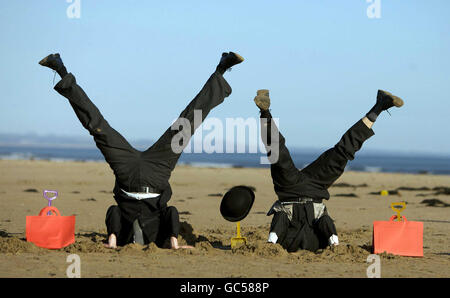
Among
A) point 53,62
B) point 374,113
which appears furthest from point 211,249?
point 53,62

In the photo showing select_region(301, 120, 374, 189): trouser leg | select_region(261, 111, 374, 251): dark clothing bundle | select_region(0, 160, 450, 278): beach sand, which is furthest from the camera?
select_region(301, 120, 374, 189): trouser leg

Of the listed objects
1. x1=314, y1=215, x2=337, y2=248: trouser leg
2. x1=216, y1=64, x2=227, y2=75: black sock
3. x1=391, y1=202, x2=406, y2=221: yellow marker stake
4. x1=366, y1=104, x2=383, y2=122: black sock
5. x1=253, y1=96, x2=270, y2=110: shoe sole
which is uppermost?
x1=216, y1=64, x2=227, y2=75: black sock

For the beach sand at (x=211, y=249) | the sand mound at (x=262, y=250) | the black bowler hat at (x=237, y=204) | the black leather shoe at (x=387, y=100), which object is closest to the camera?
the beach sand at (x=211, y=249)

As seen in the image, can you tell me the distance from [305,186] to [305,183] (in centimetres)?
5

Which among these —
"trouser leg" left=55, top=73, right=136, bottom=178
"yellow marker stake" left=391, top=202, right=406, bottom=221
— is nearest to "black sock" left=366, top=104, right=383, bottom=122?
"yellow marker stake" left=391, top=202, right=406, bottom=221

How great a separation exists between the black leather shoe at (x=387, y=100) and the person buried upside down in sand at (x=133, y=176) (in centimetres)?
204

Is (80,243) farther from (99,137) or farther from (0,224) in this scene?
(0,224)

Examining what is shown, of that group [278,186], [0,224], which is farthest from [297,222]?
[0,224]

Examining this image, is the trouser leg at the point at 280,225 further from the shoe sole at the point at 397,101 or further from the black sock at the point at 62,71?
the black sock at the point at 62,71

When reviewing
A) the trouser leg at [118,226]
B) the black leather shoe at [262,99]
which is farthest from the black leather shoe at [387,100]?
the trouser leg at [118,226]

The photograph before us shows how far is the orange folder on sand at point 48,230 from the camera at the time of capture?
372 inches

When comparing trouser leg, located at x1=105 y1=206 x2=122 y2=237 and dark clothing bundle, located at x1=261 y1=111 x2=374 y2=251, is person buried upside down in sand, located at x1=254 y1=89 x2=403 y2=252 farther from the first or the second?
trouser leg, located at x1=105 y1=206 x2=122 y2=237

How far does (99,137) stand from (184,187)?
572 inches

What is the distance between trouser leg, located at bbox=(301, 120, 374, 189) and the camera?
380 inches
